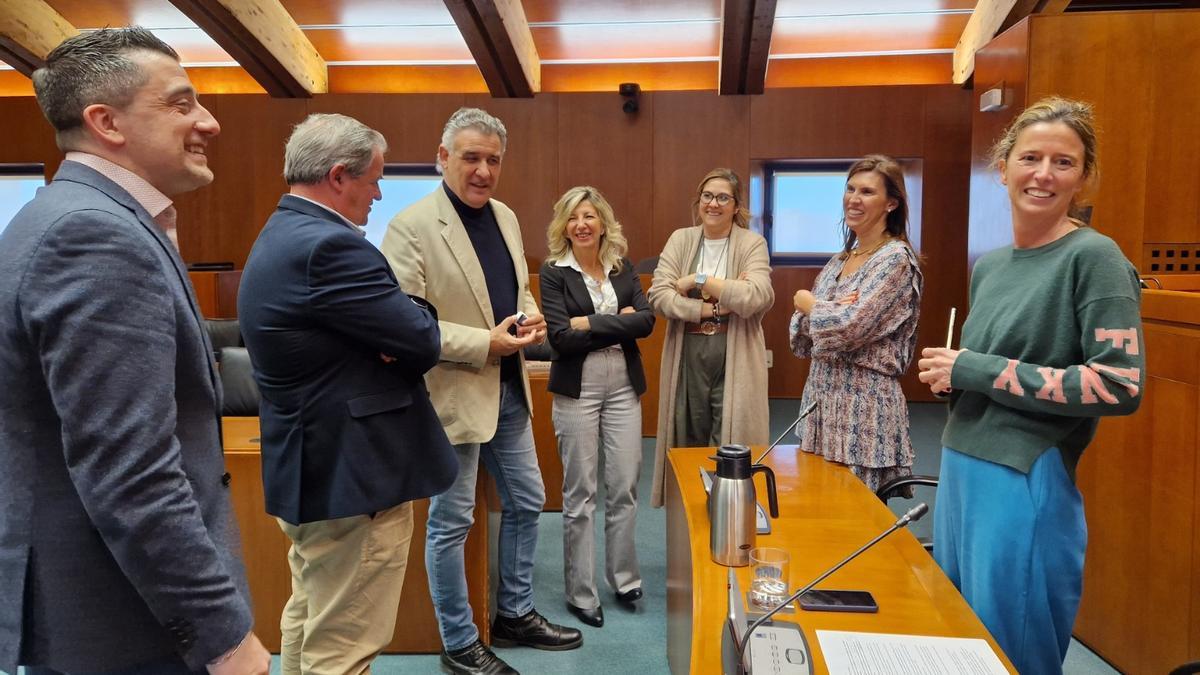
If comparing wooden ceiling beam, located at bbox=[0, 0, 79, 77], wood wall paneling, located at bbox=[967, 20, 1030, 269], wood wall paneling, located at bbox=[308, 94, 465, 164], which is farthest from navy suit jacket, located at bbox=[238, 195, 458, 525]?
wooden ceiling beam, located at bbox=[0, 0, 79, 77]

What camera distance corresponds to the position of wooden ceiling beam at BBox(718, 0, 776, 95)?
555 cm

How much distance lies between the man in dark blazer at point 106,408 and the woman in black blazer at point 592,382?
1692 millimetres

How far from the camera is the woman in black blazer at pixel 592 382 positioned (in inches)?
106

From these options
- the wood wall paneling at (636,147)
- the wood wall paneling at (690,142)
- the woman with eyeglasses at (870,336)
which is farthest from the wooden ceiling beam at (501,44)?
the woman with eyeglasses at (870,336)

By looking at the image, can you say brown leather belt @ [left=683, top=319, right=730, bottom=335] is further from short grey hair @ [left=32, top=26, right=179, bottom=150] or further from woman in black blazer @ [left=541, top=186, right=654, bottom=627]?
short grey hair @ [left=32, top=26, right=179, bottom=150]

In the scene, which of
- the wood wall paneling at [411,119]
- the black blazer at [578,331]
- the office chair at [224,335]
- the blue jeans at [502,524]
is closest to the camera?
the blue jeans at [502,524]

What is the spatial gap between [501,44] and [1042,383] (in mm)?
5517

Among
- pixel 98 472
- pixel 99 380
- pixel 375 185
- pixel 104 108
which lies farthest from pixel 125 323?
pixel 375 185

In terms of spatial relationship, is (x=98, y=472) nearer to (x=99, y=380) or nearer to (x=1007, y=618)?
(x=99, y=380)

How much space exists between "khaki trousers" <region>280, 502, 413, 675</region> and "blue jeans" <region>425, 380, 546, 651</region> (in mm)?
401

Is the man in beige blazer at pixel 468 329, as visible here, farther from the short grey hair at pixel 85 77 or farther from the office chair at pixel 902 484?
the short grey hair at pixel 85 77

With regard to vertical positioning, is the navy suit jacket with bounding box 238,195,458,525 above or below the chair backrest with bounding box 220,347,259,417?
above

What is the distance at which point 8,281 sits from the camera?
2.92 feet

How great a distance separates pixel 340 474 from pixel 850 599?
3.40ft
